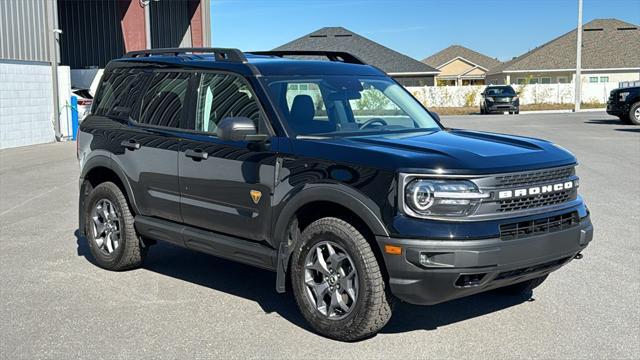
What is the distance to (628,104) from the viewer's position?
A: 28234 millimetres

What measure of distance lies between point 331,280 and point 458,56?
87255mm

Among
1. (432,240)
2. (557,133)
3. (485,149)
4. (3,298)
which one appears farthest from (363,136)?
(557,133)

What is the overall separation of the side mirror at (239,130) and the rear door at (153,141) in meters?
0.91

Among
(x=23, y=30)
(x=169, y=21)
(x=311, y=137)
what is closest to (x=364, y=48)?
(x=169, y=21)

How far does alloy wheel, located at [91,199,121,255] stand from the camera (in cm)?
711

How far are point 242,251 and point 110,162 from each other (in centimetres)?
202

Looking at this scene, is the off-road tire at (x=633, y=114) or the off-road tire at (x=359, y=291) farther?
the off-road tire at (x=633, y=114)

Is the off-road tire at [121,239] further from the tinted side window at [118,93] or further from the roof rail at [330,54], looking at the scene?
the roof rail at [330,54]

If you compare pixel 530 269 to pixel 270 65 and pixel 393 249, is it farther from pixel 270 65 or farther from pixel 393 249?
pixel 270 65

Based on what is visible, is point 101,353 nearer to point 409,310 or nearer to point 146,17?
point 409,310

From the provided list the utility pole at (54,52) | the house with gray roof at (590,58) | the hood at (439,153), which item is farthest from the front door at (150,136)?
the house with gray roof at (590,58)

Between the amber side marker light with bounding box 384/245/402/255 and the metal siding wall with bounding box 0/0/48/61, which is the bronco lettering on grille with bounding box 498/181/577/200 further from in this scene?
the metal siding wall with bounding box 0/0/48/61

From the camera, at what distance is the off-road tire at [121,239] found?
6.92 m

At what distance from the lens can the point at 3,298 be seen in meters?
6.26
